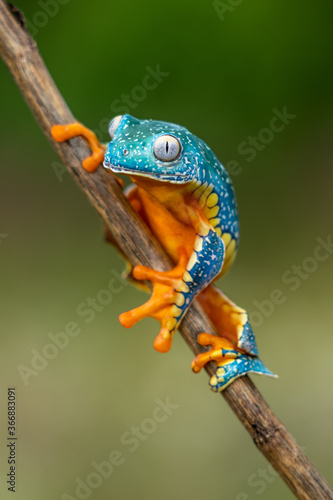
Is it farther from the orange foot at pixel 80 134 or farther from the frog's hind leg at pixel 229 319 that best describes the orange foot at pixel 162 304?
the orange foot at pixel 80 134

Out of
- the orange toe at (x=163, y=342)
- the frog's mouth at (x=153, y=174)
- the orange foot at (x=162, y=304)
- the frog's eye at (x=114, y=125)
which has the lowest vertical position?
the orange toe at (x=163, y=342)

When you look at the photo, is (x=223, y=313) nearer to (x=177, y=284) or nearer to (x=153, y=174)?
(x=177, y=284)

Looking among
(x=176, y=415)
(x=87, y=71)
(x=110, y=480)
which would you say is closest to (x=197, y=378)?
(x=176, y=415)

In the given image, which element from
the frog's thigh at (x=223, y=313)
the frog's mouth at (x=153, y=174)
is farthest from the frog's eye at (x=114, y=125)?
the frog's thigh at (x=223, y=313)

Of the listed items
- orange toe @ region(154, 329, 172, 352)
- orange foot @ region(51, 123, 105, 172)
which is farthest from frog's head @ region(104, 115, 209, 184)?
orange toe @ region(154, 329, 172, 352)

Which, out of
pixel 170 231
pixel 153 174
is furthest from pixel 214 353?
pixel 153 174

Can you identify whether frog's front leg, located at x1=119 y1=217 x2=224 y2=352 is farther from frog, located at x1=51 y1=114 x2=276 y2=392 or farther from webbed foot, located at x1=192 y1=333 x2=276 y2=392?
webbed foot, located at x1=192 y1=333 x2=276 y2=392
